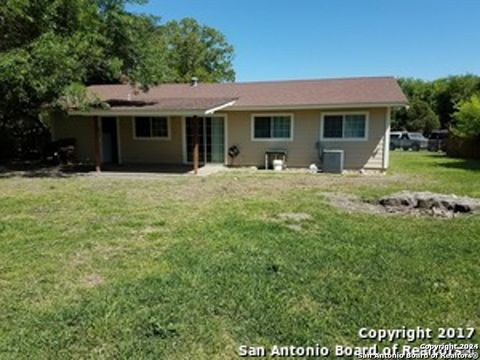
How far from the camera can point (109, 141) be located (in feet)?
55.5

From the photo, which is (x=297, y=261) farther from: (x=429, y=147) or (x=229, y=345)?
(x=429, y=147)

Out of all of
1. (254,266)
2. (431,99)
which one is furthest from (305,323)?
(431,99)

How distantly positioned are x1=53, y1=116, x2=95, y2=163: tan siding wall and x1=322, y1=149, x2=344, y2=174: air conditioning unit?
9.62 m

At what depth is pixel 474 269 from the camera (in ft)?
15.0

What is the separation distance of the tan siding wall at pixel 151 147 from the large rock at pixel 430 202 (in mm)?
9788

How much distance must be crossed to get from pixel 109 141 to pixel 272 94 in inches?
274

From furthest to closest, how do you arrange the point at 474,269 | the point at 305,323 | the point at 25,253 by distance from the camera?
the point at 25,253 < the point at 474,269 < the point at 305,323

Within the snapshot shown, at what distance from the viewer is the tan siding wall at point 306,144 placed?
47.3ft

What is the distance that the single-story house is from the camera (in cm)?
1416

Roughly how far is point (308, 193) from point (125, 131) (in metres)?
9.68

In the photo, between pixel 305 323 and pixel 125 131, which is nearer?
pixel 305 323

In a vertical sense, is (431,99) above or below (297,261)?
above

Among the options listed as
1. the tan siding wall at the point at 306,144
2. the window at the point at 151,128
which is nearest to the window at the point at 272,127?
the tan siding wall at the point at 306,144

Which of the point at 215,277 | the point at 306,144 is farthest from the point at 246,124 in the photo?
the point at 215,277
